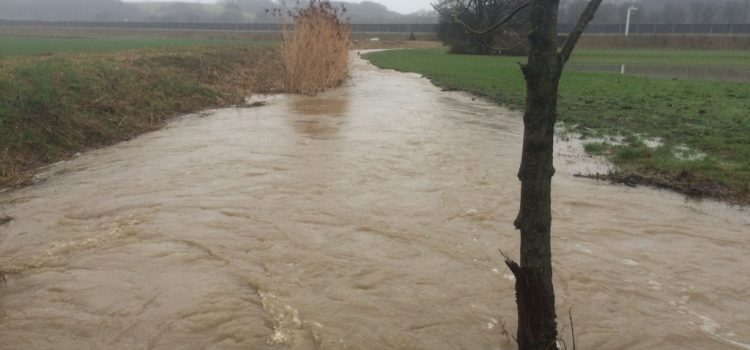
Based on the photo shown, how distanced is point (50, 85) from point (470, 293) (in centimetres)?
840

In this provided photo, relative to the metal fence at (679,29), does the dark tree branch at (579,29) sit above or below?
below

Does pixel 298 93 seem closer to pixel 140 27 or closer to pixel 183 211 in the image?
pixel 183 211

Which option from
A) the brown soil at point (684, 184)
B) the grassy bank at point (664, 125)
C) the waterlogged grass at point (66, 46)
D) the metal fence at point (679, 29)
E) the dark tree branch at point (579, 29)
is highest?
the metal fence at point (679, 29)

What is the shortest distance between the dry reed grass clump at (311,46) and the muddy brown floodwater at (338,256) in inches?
304

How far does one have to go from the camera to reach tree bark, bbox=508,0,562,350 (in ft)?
7.52

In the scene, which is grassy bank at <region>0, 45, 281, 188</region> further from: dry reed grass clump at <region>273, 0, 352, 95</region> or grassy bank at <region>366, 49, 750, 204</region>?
grassy bank at <region>366, 49, 750, 204</region>

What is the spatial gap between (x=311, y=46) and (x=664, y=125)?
29.7ft

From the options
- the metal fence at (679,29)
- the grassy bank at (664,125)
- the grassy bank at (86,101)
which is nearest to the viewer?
the grassy bank at (664,125)

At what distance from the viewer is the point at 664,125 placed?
9.91 m

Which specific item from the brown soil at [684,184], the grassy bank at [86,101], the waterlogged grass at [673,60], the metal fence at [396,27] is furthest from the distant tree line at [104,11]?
the brown soil at [684,184]

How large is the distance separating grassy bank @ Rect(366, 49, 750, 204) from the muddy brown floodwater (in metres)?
0.64

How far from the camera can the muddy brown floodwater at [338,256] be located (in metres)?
3.33

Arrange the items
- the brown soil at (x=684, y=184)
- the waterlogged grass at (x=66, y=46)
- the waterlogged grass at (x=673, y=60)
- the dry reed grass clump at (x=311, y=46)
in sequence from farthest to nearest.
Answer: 1. the waterlogged grass at (x=673, y=60)
2. the waterlogged grass at (x=66, y=46)
3. the dry reed grass clump at (x=311, y=46)
4. the brown soil at (x=684, y=184)

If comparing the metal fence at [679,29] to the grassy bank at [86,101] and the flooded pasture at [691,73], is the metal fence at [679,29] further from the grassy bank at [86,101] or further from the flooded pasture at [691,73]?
the grassy bank at [86,101]
